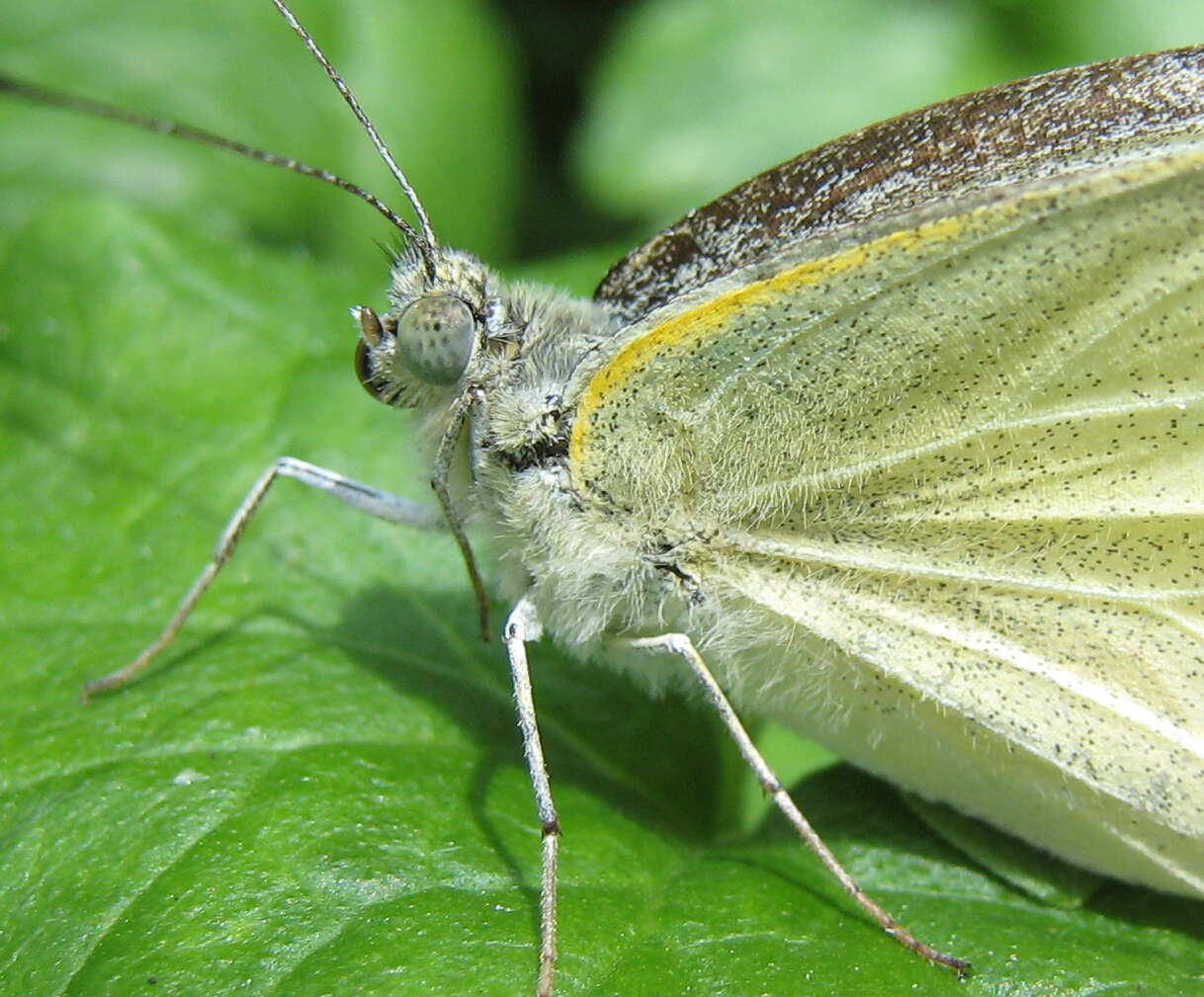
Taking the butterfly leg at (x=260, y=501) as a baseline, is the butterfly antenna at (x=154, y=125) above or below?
above

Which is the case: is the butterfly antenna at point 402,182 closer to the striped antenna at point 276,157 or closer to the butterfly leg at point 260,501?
the striped antenna at point 276,157

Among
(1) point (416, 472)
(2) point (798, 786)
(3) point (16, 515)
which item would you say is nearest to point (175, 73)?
(3) point (16, 515)

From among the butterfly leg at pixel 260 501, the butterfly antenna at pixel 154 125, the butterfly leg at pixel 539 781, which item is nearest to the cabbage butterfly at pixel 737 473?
the butterfly leg at pixel 539 781

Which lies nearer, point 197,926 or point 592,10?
point 197,926

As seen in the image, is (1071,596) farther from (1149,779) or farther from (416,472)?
(416,472)

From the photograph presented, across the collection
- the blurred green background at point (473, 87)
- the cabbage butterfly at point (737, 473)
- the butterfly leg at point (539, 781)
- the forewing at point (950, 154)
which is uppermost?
the blurred green background at point (473, 87)

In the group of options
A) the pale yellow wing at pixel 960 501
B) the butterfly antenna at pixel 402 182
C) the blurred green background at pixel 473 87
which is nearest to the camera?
the pale yellow wing at pixel 960 501

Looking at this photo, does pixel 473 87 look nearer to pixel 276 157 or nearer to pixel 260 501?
pixel 276 157

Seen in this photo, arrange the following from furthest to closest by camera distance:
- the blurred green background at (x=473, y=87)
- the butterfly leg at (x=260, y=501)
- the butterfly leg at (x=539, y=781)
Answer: the blurred green background at (x=473, y=87) < the butterfly leg at (x=260, y=501) < the butterfly leg at (x=539, y=781)
